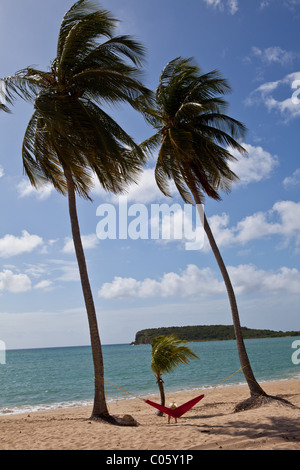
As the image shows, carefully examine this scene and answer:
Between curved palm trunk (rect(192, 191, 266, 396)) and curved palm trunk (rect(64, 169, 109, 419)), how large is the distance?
3928 millimetres

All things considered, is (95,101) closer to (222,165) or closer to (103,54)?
(103,54)

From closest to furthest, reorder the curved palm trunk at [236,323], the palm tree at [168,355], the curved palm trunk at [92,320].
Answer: the curved palm trunk at [92,320] → the palm tree at [168,355] → the curved palm trunk at [236,323]

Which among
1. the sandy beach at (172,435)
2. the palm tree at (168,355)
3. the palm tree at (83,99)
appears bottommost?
the sandy beach at (172,435)

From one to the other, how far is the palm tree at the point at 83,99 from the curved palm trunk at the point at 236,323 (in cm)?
330

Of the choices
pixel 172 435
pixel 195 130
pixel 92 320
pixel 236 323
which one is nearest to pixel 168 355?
pixel 92 320

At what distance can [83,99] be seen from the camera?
10016mm

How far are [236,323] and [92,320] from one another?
4.24 meters

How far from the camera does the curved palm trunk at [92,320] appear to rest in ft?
28.4

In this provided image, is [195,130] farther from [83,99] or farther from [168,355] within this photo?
[168,355]

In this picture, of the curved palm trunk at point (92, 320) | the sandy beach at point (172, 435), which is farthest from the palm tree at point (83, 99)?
the sandy beach at point (172, 435)

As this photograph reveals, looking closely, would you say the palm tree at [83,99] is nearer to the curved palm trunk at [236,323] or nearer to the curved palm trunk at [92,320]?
the curved palm trunk at [92,320]

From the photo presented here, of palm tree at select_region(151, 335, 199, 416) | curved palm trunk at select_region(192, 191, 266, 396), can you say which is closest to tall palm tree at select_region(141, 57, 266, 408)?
curved palm trunk at select_region(192, 191, 266, 396)

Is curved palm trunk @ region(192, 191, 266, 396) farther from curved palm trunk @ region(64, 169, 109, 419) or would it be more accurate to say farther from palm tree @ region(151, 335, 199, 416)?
curved palm trunk @ region(64, 169, 109, 419)
